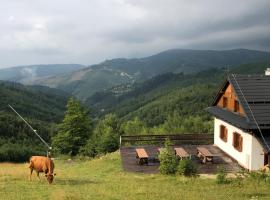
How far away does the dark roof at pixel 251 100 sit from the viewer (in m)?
27.7

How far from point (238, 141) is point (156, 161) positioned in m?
6.87

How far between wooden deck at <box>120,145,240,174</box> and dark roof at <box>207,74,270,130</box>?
11.3 ft

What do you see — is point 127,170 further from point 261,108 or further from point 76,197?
point 76,197

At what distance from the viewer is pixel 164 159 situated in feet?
80.8

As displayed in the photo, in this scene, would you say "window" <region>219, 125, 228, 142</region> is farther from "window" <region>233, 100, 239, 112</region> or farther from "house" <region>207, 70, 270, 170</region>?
"window" <region>233, 100, 239, 112</region>

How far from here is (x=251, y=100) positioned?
2928 cm

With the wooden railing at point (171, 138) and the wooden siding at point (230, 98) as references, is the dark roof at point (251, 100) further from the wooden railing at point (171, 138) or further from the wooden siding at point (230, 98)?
the wooden railing at point (171, 138)

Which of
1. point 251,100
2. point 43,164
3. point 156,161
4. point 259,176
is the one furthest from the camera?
point 156,161

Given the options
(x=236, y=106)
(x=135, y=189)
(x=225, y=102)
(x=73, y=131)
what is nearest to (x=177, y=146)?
(x=225, y=102)

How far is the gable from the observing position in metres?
31.3

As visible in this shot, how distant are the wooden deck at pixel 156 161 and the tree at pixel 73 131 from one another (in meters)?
19.1

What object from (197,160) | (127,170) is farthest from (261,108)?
(127,170)

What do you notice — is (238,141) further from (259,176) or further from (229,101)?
(259,176)

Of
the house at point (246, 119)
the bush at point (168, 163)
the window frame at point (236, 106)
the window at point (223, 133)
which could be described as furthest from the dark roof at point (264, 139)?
the window at point (223, 133)
